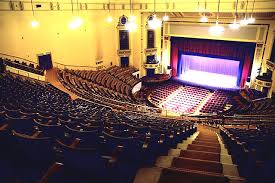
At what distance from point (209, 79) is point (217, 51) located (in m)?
2.67

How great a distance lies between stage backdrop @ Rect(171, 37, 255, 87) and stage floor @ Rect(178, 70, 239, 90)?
835mm

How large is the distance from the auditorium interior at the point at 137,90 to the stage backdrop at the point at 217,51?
0.24 feet

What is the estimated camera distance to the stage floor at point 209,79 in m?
17.5

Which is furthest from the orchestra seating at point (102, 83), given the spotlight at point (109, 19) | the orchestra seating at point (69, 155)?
the orchestra seating at point (69, 155)

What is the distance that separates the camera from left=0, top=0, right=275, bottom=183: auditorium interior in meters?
2.86

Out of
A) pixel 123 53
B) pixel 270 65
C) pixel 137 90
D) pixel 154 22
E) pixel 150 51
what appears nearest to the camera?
pixel 154 22

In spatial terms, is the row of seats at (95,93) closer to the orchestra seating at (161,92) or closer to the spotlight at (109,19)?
the orchestra seating at (161,92)

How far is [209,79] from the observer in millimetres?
18984

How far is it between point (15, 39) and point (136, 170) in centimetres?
1185

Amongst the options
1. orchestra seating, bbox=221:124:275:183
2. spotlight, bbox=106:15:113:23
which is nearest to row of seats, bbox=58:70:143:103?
spotlight, bbox=106:15:113:23

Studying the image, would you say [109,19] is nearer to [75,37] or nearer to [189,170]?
[75,37]

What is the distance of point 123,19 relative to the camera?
1716 cm

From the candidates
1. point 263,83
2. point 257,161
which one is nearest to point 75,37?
point 263,83

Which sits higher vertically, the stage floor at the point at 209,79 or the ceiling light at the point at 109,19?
the ceiling light at the point at 109,19
